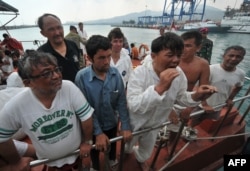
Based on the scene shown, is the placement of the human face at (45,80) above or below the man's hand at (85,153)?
above

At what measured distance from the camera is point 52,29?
7.75 ft

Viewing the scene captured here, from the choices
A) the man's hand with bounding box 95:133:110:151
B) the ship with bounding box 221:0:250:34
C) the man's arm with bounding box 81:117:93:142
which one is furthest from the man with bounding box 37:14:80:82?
the ship with bounding box 221:0:250:34

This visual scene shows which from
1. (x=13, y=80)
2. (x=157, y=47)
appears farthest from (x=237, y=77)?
(x=13, y=80)

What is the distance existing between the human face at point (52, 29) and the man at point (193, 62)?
1699 millimetres

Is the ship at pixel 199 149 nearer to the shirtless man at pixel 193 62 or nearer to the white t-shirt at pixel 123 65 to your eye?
the shirtless man at pixel 193 62

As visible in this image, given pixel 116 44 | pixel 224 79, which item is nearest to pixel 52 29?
pixel 116 44


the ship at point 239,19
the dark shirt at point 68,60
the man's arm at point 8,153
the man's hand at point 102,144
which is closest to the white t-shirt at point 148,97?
the man's hand at point 102,144

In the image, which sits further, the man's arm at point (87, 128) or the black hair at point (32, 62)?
the man's arm at point (87, 128)

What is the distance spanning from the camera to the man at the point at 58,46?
2359 mm

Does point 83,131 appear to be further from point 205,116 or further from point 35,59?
point 205,116

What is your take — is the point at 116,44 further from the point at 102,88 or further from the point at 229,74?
the point at 229,74

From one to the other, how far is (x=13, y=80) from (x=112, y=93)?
5.15ft

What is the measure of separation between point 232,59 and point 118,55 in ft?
5.84

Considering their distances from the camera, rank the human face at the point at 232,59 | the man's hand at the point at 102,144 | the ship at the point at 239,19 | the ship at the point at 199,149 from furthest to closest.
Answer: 1. the ship at the point at 239,19
2. the human face at the point at 232,59
3. the ship at the point at 199,149
4. the man's hand at the point at 102,144
